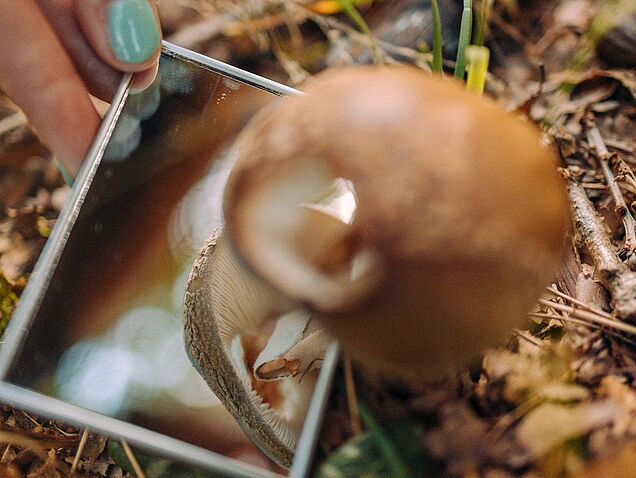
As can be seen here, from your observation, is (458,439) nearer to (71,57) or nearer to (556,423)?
(556,423)

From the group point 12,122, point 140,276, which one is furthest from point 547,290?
point 12,122

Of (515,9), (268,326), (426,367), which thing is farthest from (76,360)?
(515,9)

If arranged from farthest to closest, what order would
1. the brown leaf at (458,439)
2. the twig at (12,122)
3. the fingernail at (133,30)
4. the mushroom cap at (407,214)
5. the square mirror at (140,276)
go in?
the twig at (12,122)
the fingernail at (133,30)
the square mirror at (140,276)
the brown leaf at (458,439)
the mushroom cap at (407,214)

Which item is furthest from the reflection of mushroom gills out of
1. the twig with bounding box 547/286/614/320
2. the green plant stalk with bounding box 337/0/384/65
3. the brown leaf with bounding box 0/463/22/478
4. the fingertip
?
the green plant stalk with bounding box 337/0/384/65

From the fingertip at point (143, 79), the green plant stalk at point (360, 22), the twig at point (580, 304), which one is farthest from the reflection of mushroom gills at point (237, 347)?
the green plant stalk at point (360, 22)

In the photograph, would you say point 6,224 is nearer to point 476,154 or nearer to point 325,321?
point 325,321

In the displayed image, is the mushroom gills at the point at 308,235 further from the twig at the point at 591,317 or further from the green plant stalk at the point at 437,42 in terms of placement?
the green plant stalk at the point at 437,42

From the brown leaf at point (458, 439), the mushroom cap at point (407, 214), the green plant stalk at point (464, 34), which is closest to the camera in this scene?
the mushroom cap at point (407, 214)

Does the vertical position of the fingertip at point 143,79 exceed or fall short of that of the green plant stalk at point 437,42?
it falls short
